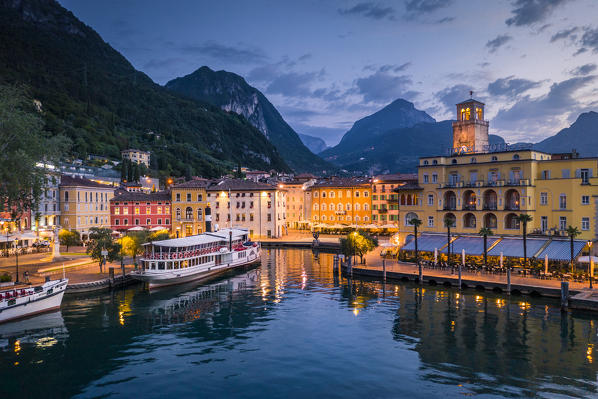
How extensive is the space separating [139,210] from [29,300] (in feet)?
198

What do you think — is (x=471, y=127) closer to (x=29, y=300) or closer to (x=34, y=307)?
(x=34, y=307)

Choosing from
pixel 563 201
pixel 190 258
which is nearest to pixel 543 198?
pixel 563 201

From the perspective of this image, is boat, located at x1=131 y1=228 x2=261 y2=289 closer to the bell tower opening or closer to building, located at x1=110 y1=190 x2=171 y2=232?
building, located at x1=110 y1=190 x2=171 y2=232

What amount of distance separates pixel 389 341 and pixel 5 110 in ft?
129

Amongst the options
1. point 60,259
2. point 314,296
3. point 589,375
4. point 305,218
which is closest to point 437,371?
point 589,375

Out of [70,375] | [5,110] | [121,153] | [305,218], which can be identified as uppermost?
[121,153]

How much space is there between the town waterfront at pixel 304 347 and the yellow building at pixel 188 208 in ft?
166

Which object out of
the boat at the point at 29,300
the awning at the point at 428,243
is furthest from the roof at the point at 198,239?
the awning at the point at 428,243

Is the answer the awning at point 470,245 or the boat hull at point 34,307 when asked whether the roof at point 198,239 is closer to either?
the boat hull at point 34,307

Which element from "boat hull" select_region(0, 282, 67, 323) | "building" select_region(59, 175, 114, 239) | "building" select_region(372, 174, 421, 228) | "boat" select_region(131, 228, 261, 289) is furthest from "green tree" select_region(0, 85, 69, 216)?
"building" select_region(372, 174, 421, 228)

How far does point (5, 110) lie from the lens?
38594mm

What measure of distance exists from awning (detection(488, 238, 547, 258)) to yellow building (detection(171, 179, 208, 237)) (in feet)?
209

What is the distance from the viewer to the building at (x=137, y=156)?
566 feet

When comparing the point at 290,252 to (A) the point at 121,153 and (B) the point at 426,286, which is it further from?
(A) the point at 121,153
